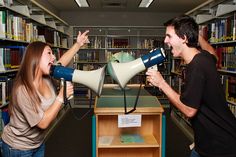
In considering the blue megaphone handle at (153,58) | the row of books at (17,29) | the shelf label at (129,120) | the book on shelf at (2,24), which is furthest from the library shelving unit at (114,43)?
the blue megaphone handle at (153,58)

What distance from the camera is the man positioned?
145 centimetres

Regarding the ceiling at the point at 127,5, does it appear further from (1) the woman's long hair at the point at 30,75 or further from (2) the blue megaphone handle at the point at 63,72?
(2) the blue megaphone handle at the point at 63,72

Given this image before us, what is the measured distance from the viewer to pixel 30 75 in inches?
64.9

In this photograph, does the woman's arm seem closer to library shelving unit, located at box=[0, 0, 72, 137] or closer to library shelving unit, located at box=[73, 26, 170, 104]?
Answer: library shelving unit, located at box=[0, 0, 72, 137]

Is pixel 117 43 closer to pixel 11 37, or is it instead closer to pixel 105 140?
pixel 11 37

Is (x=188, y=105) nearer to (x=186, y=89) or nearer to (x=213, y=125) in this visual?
(x=186, y=89)

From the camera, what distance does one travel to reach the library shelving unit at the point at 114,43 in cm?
747

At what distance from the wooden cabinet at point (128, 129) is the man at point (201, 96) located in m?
0.73

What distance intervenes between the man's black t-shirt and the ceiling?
17.6 ft

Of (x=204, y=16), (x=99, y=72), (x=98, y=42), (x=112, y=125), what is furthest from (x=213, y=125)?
(x=98, y=42)

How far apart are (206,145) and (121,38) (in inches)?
251

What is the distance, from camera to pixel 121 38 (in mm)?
7742

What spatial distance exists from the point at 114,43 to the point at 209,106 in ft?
20.3

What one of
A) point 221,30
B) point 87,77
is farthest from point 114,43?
point 87,77
